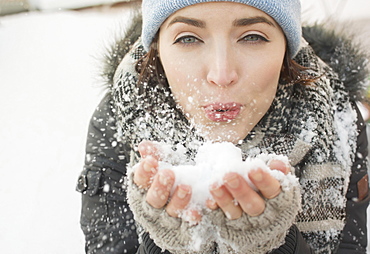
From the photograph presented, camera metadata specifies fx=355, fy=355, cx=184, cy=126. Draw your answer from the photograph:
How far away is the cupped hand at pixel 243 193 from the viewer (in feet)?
2.56

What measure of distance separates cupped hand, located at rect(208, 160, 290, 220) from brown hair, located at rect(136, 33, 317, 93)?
2.15 ft

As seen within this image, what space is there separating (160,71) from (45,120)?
1900 mm

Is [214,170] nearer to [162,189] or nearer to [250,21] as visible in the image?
[162,189]

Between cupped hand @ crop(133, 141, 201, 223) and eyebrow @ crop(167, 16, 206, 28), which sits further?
eyebrow @ crop(167, 16, 206, 28)

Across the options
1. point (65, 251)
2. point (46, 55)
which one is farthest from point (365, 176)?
point (46, 55)

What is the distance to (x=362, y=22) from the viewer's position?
155 inches

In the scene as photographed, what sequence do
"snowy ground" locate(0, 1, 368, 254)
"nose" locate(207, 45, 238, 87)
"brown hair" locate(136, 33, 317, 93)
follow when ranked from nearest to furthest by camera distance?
"nose" locate(207, 45, 238, 87), "brown hair" locate(136, 33, 317, 93), "snowy ground" locate(0, 1, 368, 254)

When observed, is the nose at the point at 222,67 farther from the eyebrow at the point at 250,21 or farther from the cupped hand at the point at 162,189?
the cupped hand at the point at 162,189

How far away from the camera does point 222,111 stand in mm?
1166

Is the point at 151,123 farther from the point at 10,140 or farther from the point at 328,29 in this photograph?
the point at 10,140

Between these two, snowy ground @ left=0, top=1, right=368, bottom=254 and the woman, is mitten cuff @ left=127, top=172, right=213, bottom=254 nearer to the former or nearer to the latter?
the woman

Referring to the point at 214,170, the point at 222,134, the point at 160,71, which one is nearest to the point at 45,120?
the point at 160,71

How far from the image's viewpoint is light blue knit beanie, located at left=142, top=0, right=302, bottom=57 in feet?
3.67

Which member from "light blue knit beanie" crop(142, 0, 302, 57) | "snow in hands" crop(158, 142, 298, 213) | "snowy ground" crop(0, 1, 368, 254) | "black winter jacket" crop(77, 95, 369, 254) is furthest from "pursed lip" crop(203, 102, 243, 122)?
"snowy ground" crop(0, 1, 368, 254)
